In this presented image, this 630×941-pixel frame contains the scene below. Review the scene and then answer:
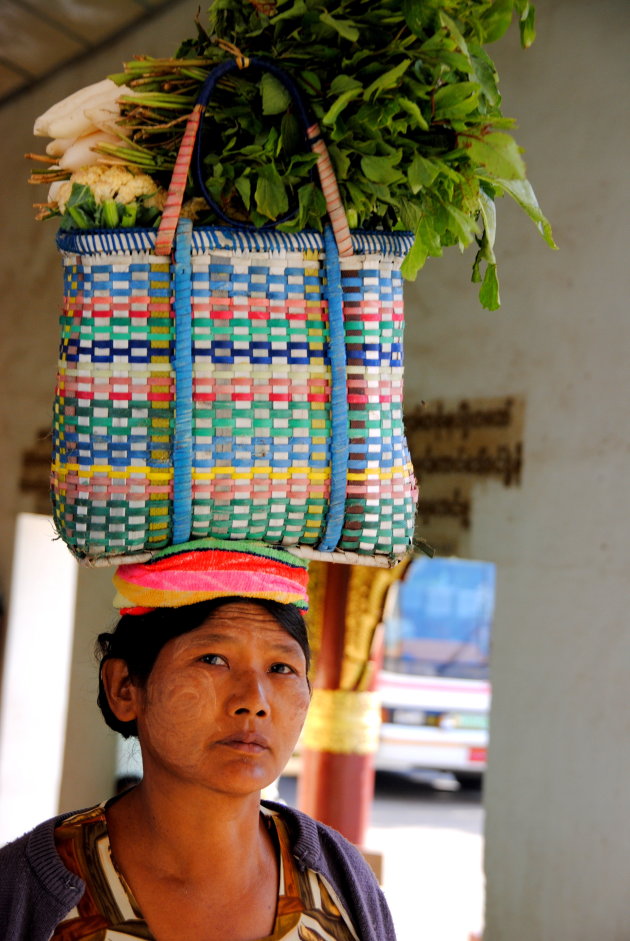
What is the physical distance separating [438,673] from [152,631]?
9.17 metres

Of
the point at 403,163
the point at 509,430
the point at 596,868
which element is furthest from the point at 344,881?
the point at 509,430

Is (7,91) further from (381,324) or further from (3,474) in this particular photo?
(381,324)

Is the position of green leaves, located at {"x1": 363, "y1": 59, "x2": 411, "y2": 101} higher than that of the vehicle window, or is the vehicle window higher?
green leaves, located at {"x1": 363, "y1": 59, "x2": 411, "y2": 101}

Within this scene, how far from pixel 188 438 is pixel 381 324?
0.32 meters

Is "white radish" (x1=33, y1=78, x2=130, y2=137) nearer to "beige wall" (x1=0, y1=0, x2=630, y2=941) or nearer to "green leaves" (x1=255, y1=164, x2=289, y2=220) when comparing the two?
"green leaves" (x1=255, y1=164, x2=289, y2=220)

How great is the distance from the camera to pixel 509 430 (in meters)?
3.41

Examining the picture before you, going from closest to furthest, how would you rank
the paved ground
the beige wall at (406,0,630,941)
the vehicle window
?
the beige wall at (406,0,630,941) → the paved ground → the vehicle window

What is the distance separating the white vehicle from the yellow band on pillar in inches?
90.7

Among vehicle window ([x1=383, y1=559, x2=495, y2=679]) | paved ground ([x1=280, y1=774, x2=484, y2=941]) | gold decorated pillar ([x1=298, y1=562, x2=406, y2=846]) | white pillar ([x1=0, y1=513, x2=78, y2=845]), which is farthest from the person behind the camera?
vehicle window ([x1=383, y1=559, x2=495, y2=679])

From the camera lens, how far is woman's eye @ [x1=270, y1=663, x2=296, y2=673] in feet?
5.10

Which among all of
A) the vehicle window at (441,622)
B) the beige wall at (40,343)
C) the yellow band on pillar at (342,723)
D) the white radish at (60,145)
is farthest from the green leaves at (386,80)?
the vehicle window at (441,622)

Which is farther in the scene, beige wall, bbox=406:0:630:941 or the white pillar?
the white pillar

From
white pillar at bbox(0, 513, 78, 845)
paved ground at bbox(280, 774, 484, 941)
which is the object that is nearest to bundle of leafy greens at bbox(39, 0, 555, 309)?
paved ground at bbox(280, 774, 484, 941)

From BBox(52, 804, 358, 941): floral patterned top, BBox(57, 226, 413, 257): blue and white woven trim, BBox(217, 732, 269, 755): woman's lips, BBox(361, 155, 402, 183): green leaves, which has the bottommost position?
BBox(52, 804, 358, 941): floral patterned top
